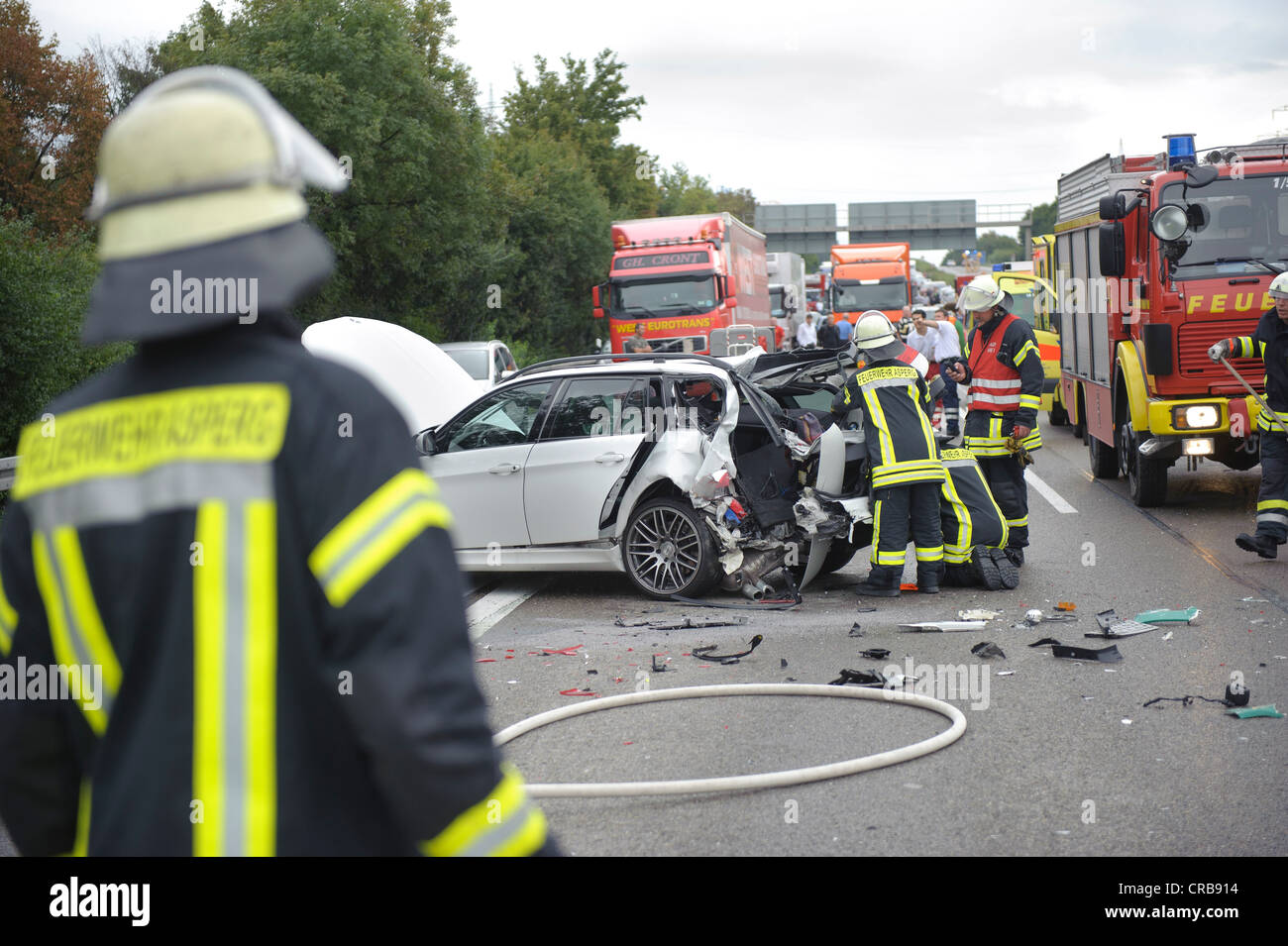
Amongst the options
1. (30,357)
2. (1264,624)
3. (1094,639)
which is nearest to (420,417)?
(30,357)

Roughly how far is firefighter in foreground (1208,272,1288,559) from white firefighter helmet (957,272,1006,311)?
77.1 inches

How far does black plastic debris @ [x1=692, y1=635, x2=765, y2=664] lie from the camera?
778 cm

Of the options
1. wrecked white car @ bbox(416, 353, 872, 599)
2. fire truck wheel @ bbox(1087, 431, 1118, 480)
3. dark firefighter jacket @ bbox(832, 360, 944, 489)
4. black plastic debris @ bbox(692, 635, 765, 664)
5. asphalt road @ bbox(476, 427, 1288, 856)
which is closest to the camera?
asphalt road @ bbox(476, 427, 1288, 856)

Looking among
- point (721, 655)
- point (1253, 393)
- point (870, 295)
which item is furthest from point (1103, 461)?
point (870, 295)

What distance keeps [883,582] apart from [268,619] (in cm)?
825

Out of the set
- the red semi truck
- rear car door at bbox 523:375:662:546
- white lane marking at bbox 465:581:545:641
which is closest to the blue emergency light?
rear car door at bbox 523:375:662:546

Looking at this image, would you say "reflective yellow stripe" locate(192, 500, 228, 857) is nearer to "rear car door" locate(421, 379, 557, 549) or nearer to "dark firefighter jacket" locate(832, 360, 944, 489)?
"dark firefighter jacket" locate(832, 360, 944, 489)

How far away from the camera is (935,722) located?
20.8 feet

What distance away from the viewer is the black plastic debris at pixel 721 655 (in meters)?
7.78

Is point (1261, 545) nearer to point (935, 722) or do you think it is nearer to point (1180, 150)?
point (1180, 150)

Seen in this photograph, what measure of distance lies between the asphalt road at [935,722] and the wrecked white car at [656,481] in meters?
0.36

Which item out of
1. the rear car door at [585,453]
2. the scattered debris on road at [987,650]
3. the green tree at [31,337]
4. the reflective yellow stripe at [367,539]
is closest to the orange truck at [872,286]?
the green tree at [31,337]

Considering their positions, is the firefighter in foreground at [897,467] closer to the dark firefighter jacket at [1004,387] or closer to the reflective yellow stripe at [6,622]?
the dark firefighter jacket at [1004,387]

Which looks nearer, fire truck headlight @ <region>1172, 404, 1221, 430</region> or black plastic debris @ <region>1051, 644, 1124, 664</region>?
black plastic debris @ <region>1051, 644, 1124, 664</region>
